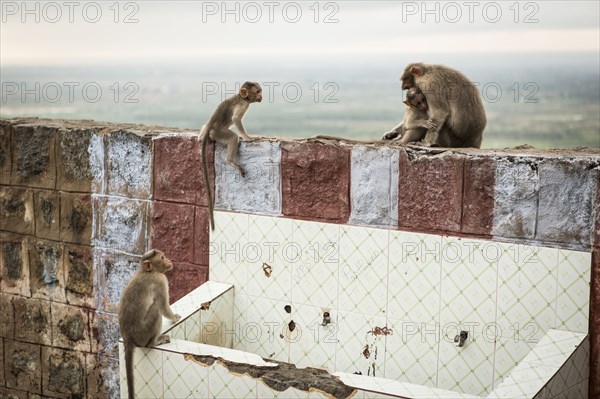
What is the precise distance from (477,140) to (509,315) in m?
1.50

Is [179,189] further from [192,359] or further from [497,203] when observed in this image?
[497,203]

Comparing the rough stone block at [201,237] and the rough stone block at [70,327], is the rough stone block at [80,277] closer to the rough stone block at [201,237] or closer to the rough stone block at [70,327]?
the rough stone block at [70,327]

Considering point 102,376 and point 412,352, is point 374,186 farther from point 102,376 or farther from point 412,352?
point 102,376

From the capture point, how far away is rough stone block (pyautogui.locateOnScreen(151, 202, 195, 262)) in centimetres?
617

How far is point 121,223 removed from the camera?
641cm

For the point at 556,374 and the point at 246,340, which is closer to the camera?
the point at 556,374

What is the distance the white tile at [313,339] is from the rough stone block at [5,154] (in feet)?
9.09

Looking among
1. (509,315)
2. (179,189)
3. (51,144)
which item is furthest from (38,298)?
(509,315)

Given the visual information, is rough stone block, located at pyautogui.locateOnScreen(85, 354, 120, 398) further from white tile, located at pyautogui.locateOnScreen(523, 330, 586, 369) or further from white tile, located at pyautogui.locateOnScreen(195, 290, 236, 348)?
white tile, located at pyautogui.locateOnScreen(523, 330, 586, 369)

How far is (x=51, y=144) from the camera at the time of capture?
6621 mm

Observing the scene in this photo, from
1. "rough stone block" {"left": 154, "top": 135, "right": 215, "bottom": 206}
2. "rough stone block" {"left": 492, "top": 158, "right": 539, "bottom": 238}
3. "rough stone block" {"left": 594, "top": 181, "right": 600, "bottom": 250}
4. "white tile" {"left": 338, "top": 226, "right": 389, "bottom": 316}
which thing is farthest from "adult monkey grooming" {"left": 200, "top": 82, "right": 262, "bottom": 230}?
"rough stone block" {"left": 594, "top": 181, "right": 600, "bottom": 250}

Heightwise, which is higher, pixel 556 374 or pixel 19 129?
pixel 19 129

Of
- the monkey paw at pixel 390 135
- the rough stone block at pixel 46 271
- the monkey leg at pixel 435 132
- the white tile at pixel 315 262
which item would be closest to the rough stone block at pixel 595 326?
the monkey leg at pixel 435 132

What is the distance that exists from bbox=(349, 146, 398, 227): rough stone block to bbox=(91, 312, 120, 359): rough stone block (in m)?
2.25
